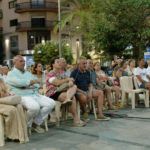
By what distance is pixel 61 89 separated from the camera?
9.89m

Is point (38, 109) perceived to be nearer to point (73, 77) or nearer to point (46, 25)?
point (73, 77)

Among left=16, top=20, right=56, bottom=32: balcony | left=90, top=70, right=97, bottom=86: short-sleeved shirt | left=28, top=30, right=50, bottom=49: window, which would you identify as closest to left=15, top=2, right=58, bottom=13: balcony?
left=16, top=20, right=56, bottom=32: balcony

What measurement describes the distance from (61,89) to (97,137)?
1729 millimetres

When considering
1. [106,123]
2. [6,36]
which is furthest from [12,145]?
[6,36]

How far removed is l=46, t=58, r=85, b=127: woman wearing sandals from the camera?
9.76 m

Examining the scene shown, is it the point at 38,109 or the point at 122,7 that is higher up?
the point at 122,7

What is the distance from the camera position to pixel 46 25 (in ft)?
197

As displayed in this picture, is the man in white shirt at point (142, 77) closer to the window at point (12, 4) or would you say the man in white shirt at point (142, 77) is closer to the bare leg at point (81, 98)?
the bare leg at point (81, 98)

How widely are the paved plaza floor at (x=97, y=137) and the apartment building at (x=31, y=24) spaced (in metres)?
49.1

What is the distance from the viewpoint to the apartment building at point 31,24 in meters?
60.1

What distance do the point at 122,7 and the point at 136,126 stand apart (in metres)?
9.39

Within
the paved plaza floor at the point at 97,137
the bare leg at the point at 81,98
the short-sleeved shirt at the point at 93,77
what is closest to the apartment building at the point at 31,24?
the short-sleeved shirt at the point at 93,77

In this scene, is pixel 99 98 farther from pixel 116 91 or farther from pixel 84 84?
pixel 116 91

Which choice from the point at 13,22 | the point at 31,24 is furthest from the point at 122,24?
the point at 13,22
